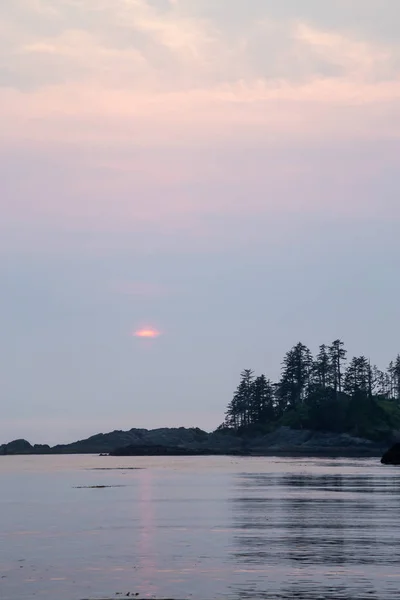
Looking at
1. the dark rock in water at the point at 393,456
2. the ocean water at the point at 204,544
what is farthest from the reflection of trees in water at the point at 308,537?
the dark rock in water at the point at 393,456

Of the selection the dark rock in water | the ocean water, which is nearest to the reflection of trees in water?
the ocean water

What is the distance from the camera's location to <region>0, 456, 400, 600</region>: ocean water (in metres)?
39.2

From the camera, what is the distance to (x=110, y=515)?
7544 cm

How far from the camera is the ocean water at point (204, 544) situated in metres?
39.2

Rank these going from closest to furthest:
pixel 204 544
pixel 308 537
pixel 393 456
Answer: pixel 204 544 → pixel 308 537 → pixel 393 456

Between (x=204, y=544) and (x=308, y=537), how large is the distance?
619cm

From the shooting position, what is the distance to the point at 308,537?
56312 millimetres

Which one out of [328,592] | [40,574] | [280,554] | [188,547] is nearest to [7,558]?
[40,574]

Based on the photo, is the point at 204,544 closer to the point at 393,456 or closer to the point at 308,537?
the point at 308,537

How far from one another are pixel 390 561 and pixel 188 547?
11446mm

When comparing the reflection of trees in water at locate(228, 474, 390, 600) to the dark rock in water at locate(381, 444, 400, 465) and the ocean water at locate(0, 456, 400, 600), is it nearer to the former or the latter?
the ocean water at locate(0, 456, 400, 600)

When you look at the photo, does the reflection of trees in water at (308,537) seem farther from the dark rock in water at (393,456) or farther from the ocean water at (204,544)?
the dark rock in water at (393,456)

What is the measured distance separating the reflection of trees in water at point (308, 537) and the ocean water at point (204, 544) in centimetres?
7

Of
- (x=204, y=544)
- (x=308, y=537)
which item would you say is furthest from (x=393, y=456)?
(x=204, y=544)
